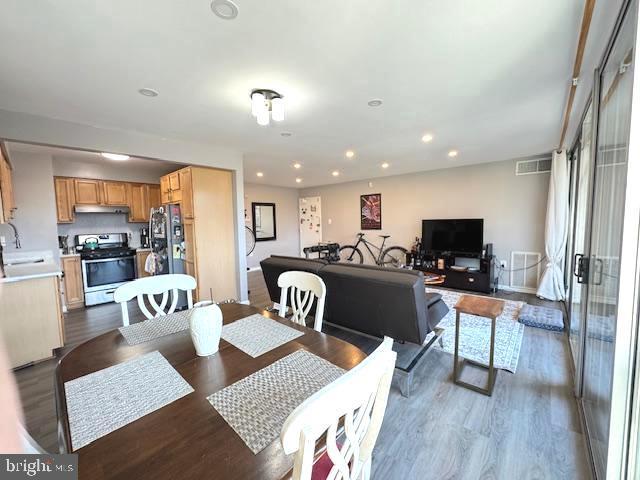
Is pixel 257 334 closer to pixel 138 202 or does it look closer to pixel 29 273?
pixel 29 273

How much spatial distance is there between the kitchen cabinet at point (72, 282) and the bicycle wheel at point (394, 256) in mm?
5799

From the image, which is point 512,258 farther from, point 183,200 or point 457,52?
point 183,200

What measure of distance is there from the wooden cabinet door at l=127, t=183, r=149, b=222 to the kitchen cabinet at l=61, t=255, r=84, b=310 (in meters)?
1.08

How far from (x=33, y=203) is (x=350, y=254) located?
608 centimetres

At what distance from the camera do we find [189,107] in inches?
95.9

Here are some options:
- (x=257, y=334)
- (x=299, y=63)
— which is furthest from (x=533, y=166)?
(x=257, y=334)

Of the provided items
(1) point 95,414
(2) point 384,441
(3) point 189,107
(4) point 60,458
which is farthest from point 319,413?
(3) point 189,107

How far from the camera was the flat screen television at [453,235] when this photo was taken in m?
4.89

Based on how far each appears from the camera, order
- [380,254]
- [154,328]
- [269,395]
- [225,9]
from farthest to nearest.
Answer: [380,254], [154,328], [225,9], [269,395]

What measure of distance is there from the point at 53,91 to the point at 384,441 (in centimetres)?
351

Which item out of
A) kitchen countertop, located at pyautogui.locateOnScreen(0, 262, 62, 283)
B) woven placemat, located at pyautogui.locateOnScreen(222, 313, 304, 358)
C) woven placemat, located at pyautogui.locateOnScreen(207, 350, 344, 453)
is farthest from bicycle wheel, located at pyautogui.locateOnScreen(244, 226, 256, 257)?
woven placemat, located at pyautogui.locateOnScreen(207, 350, 344, 453)

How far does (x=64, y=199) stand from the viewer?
4.22 meters

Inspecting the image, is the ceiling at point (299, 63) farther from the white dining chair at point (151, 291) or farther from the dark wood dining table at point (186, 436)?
the dark wood dining table at point (186, 436)

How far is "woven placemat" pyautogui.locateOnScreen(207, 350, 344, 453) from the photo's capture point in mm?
786
